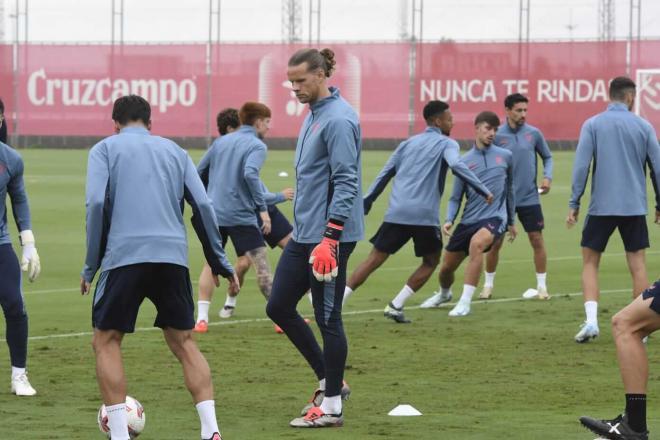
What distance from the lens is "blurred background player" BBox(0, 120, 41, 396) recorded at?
947 centimetres

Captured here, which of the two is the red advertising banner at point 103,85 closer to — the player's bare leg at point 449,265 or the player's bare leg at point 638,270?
the player's bare leg at point 449,265

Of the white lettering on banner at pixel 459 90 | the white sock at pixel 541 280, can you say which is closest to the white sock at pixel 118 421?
the white sock at pixel 541 280

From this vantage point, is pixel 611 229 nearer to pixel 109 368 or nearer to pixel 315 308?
pixel 315 308

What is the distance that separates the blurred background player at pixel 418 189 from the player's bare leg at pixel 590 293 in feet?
5.54

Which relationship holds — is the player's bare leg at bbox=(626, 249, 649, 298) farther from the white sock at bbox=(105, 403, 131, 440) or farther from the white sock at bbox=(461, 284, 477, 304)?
the white sock at bbox=(105, 403, 131, 440)

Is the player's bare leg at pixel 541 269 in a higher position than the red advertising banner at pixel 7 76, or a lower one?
lower

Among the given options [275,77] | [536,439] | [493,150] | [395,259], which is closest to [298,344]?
[536,439]

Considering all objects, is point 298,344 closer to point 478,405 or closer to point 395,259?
point 478,405

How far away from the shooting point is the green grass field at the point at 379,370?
866cm

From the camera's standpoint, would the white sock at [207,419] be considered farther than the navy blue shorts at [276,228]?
No

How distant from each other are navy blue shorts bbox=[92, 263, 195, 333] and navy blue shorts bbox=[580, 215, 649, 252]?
511cm

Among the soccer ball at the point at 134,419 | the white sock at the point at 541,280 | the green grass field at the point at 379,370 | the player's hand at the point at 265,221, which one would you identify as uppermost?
the player's hand at the point at 265,221

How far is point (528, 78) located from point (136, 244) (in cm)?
4105

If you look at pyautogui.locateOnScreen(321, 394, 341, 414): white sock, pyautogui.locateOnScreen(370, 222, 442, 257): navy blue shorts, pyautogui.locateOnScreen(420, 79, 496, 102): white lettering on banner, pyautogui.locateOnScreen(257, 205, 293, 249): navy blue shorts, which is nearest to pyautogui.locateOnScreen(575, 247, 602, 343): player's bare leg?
pyautogui.locateOnScreen(370, 222, 442, 257): navy blue shorts
